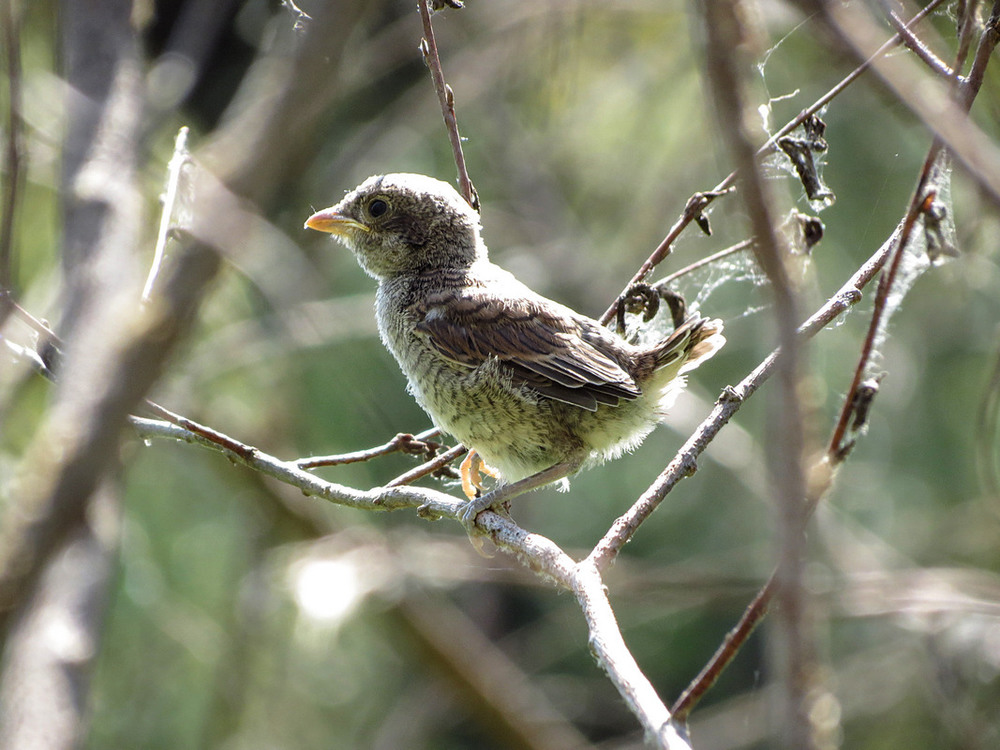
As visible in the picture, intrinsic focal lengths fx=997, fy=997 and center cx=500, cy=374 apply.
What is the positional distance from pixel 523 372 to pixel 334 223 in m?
1.01

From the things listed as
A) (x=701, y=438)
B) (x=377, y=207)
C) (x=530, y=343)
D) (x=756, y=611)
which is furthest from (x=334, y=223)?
(x=756, y=611)

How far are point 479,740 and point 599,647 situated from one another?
4807 mm

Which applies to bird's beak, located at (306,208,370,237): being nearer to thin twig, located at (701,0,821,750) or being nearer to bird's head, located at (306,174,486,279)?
bird's head, located at (306,174,486,279)

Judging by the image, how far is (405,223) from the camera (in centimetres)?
368

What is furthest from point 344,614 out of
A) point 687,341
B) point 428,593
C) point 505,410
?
point 687,341

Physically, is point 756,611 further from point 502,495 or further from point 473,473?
point 473,473

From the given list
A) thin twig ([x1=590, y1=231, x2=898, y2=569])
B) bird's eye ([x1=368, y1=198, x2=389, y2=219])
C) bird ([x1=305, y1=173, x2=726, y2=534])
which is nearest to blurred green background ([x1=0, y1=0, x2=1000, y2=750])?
bird's eye ([x1=368, y1=198, x2=389, y2=219])

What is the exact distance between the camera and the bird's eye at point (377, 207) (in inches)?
145

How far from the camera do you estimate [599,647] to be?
151 centimetres

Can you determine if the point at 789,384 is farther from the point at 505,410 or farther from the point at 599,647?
the point at 505,410

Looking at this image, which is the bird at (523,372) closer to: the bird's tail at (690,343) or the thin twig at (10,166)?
the bird's tail at (690,343)

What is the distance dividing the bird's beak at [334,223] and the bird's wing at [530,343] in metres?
0.47

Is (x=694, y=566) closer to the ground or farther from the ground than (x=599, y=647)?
farther from the ground

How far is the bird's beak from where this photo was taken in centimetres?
364
